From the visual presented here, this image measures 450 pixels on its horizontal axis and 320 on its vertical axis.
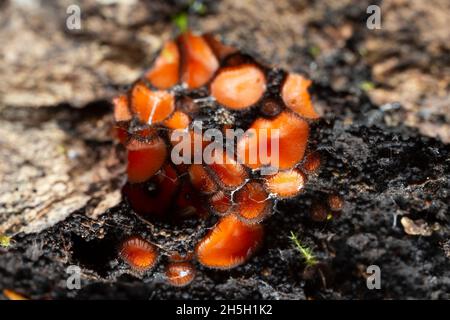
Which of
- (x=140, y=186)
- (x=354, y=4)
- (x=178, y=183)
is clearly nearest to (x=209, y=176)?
(x=178, y=183)

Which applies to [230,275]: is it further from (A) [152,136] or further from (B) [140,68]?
(B) [140,68]

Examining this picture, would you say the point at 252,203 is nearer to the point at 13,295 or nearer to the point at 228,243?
the point at 228,243

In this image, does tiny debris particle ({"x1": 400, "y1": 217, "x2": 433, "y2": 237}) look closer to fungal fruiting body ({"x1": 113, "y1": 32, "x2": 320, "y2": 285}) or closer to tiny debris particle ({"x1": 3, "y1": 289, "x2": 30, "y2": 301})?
fungal fruiting body ({"x1": 113, "y1": 32, "x2": 320, "y2": 285})

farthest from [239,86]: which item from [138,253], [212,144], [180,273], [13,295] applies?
[13,295]

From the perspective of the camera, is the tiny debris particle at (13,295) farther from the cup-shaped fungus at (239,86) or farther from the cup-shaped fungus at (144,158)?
the cup-shaped fungus at (239,86)

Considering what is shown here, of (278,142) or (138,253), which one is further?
(138,253)
